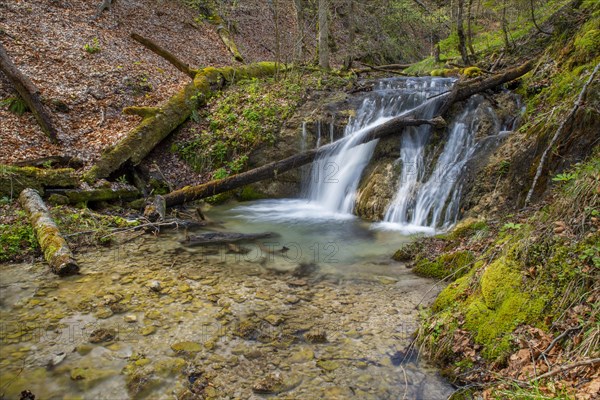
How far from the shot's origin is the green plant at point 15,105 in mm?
9594

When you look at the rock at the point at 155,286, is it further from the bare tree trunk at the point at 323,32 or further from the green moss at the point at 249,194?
the bare tree trunk at the point at 323,32

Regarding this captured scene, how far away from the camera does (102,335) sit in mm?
4098

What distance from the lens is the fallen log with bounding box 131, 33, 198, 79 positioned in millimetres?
14212

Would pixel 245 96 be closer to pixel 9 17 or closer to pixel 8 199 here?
pixel 8 199

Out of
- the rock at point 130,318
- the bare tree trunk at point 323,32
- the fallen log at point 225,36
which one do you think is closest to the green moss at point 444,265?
the rock at point 130,318

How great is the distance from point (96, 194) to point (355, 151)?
6.61m

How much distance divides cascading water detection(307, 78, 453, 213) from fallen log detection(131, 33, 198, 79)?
268 inches

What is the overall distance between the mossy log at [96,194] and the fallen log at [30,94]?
214 cm

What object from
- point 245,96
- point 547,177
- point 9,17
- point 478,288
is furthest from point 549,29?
point 9,17

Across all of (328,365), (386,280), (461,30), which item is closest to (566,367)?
(328,365)

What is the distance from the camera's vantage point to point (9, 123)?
920 cm

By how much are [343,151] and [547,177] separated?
5.41 metres

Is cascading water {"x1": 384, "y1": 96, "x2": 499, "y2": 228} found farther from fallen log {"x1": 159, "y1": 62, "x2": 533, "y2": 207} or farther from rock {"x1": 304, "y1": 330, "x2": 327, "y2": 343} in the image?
rock {"x1": 304, "y1": 330, "x2": 327, "y2": 343}

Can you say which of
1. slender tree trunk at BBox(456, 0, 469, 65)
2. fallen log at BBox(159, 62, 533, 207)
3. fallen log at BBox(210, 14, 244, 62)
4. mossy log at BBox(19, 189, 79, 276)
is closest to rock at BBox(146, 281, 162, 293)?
mossy log at BBox(19, 189, 79, 276)
